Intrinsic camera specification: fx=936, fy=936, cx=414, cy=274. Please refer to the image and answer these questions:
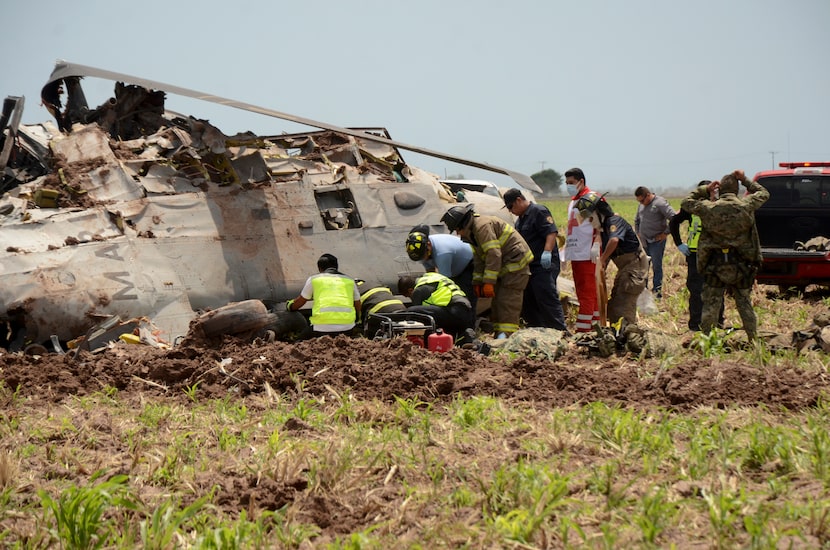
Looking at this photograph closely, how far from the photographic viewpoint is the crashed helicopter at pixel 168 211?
9.26m

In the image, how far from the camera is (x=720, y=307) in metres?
9.28

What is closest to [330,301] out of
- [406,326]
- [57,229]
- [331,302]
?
[331,302]

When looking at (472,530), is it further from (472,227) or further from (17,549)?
(472,227)

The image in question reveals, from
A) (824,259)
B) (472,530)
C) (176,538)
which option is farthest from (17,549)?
(824,259)

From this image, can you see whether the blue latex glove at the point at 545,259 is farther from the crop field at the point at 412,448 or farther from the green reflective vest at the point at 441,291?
the crop field at the point at 412,448

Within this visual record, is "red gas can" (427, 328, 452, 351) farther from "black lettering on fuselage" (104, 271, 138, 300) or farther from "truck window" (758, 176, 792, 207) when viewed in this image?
"truck window" (758, 176, 792, 207)

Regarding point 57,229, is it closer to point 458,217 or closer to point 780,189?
point 458,217

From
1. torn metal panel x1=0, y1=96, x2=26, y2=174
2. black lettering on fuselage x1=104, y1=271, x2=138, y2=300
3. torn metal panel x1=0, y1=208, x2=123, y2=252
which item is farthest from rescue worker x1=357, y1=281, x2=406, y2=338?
torn metal panel x1=0, y1=96, x2=26, y2=174

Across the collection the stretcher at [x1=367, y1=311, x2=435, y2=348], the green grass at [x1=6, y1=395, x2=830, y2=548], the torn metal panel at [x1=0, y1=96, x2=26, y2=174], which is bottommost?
the green grass at [x1=6, y1=395, x2=830, y2=548]

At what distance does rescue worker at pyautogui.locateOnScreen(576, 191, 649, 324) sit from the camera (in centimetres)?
1055

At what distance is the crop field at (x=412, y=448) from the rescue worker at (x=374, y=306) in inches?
46.6

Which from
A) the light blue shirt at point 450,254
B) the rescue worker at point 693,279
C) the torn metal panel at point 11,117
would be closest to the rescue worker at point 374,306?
the light blue shirt at point 450,254

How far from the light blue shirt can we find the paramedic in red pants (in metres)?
1.28

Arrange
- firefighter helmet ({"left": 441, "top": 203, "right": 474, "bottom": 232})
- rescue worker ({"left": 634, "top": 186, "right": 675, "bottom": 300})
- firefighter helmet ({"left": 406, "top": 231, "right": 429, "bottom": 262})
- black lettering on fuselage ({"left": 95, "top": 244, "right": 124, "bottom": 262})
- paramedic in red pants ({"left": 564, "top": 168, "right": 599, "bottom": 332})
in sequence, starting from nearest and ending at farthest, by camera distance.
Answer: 1. black lettering on fuselage ({"left": 95, "top": 244, "right": 124, "bottom": 262})
2. firefighter helmet ({"left": 406, "top": 231, "right": 429, "bottom": 262})
3. firefighter helmet ({"left": 441, "top": 203, "right": 474, "bottom": 232})
4. paramedic in red pants ({"left": 564, "top": 168, "right": 599, "bottom": 332})
5. rescue worker ({"left": 634, "top": 186, "right": 675, "bottom": 300})
